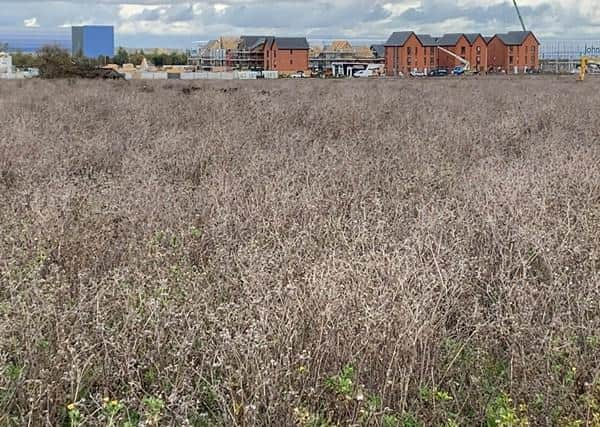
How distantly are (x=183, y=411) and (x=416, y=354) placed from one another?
3.80 feet

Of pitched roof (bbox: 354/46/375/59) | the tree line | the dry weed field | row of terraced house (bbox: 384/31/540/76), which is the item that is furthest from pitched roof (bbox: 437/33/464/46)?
the dry weed field

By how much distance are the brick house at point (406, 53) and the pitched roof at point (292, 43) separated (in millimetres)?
10656

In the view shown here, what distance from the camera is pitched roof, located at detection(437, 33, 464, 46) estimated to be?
278 feet

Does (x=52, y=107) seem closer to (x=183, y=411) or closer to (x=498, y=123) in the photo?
(x=498, y=123)

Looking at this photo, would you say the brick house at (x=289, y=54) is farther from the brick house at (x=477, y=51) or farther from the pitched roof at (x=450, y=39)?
the brick house at (x=477, y=51)

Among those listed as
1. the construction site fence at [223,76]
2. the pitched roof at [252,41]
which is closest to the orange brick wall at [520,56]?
the pitched roof at [252,41]

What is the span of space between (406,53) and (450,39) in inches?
254

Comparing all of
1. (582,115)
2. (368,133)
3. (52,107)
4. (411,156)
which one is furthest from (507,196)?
(52,107)

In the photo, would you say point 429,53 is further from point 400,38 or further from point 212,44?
point 212,44

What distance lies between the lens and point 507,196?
19.5ft

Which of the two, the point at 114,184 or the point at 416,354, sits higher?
the point at 114,184

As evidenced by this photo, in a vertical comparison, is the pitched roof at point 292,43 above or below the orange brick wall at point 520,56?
above

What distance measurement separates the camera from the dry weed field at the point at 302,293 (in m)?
3.07

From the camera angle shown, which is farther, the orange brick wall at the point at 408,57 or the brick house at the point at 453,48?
the brick house at the point at 453,48
